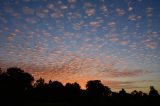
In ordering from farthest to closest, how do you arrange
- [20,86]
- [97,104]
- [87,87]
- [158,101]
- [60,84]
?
[87,87], [60,84], [20,86], [158,101], [97,104]

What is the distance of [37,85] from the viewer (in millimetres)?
148625

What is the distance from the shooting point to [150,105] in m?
72.4

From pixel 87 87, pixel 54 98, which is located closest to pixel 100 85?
pixel 87 87

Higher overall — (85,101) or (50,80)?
(50,80)

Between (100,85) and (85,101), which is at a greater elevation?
(100,85)

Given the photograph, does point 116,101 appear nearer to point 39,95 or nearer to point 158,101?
point 158,101

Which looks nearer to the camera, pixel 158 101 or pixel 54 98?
pixel 158 101

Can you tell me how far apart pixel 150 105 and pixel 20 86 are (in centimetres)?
8174

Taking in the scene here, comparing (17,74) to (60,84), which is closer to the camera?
(17,74)

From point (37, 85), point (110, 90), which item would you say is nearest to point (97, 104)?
point (37, 85)

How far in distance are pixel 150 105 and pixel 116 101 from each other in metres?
13.4

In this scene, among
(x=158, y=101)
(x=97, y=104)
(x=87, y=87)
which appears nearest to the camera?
(x=97, y=104)

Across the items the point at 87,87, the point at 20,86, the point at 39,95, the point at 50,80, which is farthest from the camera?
the point at 87,87

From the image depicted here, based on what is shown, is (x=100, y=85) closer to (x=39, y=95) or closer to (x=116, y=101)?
(x=39, y=95)
